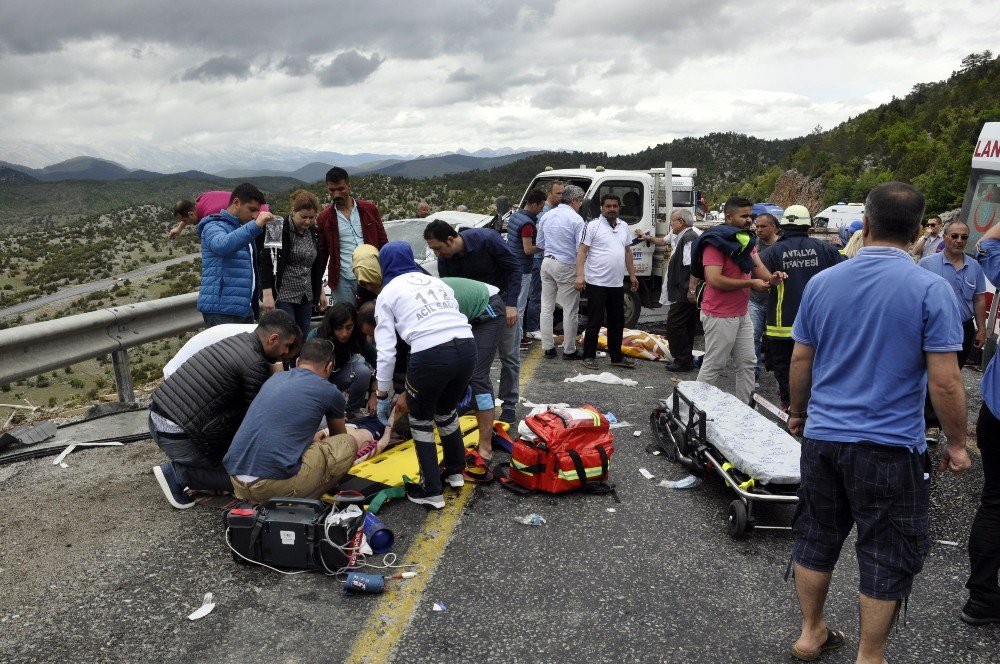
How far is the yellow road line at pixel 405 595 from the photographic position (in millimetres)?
2953

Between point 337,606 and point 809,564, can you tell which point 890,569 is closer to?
point 809,564

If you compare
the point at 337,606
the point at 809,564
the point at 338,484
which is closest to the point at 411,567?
the point at 337,606

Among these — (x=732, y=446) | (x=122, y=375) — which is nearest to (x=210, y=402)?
(x=122, y=375)

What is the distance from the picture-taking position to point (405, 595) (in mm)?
3371

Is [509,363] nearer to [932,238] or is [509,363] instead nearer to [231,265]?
[231,265]

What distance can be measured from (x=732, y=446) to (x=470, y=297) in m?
1.96

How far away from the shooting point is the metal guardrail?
16.3ft

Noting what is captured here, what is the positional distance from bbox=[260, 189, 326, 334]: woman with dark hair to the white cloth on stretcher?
3.35 meters

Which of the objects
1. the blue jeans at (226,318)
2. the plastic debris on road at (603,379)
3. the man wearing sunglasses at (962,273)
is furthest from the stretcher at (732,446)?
the blue jeans at (226,318)

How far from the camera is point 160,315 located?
6.27 metres

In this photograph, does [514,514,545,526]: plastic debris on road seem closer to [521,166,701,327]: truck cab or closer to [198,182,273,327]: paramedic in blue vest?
[198,182,273,327]: paramedic in blue vest

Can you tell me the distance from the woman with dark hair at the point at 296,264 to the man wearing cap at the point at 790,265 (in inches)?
154

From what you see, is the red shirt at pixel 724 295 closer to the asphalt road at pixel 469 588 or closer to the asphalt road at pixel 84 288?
the asphalt road at pixel 469 588

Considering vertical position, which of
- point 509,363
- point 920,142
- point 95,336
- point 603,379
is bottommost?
point 603,379
